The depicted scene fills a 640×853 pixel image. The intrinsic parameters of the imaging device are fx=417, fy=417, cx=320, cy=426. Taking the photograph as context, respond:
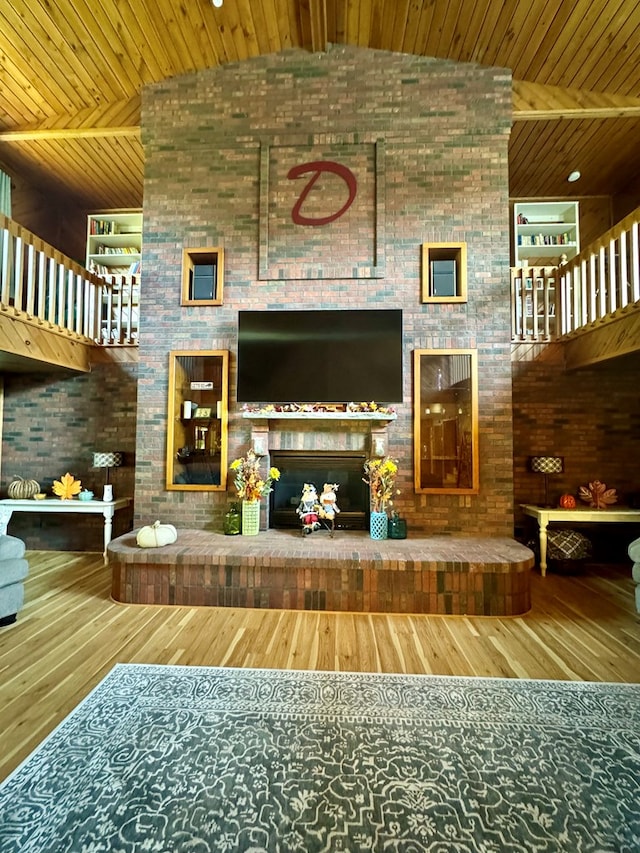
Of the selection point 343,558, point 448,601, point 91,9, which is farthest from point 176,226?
point 448,601

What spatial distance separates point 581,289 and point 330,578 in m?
3.74

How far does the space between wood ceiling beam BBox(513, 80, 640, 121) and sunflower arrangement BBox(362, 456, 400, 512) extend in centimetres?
369

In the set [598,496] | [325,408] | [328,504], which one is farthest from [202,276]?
[598,496]

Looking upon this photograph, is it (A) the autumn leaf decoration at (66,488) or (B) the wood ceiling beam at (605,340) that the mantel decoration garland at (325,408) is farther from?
(A) the autumn leaf decoration at (66,488)

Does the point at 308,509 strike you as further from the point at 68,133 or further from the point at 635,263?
the point at 68,133

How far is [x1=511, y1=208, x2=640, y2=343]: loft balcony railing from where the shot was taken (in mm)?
3508

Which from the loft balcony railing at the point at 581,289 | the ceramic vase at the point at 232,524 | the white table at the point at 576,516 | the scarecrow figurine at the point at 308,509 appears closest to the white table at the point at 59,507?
the ceramic vase at the point at 232,524

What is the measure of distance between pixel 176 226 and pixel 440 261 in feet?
8.69

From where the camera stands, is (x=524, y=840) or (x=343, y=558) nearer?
(x=524, y=840)

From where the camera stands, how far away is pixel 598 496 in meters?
4.34

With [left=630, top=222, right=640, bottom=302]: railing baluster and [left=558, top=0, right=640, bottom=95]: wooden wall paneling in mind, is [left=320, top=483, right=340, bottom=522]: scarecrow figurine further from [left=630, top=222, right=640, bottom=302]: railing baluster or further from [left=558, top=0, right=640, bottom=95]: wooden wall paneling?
[left=558, top=0, right=640, bottom=95]: wooden wall paneling

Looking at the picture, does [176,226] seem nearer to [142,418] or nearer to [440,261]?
[142,418]

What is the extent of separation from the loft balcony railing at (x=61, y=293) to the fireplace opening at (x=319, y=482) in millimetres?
2394

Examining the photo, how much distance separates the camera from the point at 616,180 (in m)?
5.30
